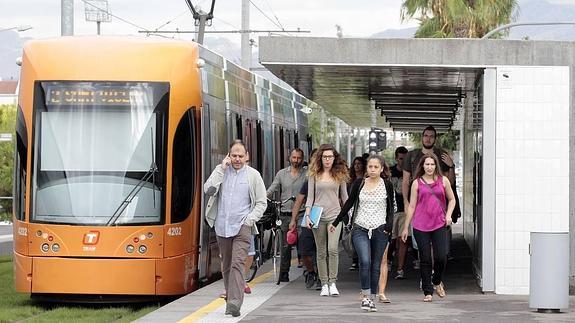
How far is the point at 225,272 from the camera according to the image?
512 inches

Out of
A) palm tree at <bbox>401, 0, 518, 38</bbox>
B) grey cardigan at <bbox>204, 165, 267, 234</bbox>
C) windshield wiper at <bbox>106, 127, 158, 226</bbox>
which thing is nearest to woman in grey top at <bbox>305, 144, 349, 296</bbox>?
windshield wiper at <bbox>106, 127, 158, 226</bbox>

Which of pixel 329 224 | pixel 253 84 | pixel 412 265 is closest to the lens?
pixel 329 224

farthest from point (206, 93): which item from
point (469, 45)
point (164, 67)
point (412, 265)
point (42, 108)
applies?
point (412, 265)

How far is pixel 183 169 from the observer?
15.9 metres

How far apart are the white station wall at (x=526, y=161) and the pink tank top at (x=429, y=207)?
94cm

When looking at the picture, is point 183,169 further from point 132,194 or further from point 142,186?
point 132,194

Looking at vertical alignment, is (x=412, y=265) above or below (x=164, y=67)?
below

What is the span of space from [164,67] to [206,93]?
1.19 m

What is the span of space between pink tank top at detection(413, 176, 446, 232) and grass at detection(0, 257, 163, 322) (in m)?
3.16

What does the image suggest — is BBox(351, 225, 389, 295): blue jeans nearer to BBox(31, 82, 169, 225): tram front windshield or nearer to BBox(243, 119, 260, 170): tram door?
BBox(31, 82, 169, 225): tram front windshield

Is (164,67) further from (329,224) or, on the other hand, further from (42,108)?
(329,224)

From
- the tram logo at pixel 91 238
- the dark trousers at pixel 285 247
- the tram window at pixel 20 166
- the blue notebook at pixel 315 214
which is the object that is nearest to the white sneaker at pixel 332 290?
the blue notebook at pixel 315 214

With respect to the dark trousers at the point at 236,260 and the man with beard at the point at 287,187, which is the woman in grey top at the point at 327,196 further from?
the dark trousers at the point at 236,260

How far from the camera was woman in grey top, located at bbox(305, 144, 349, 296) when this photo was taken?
14844 millimetres
